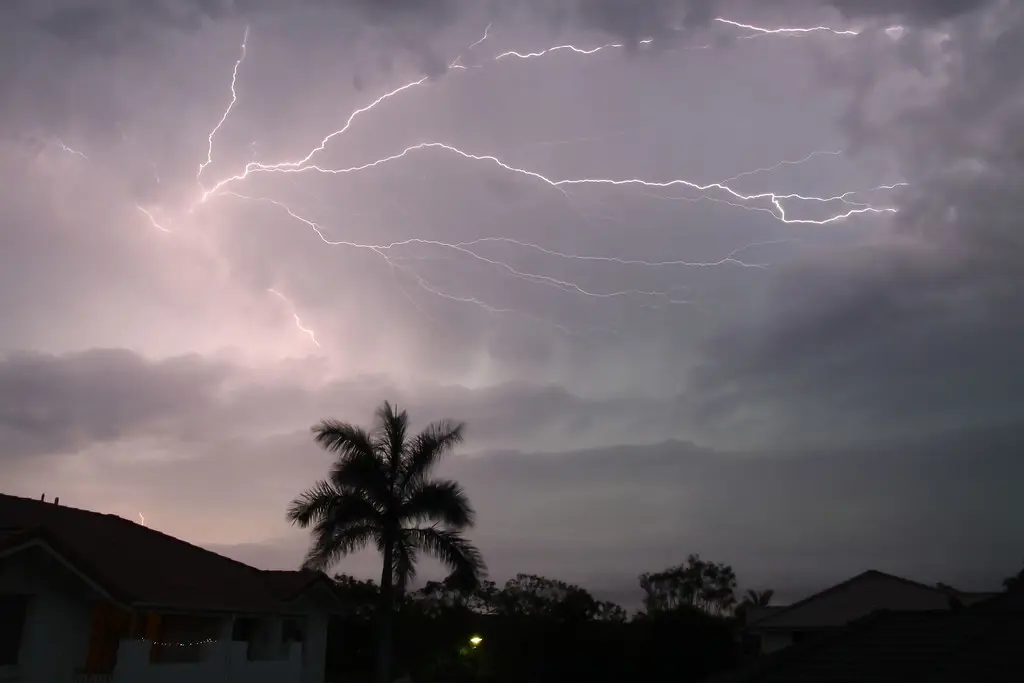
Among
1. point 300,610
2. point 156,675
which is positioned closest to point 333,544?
point 300,610

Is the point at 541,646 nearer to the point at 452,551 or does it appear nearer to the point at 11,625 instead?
the point at 452,551

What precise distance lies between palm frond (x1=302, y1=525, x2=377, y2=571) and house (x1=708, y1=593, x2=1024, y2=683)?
15.0 m

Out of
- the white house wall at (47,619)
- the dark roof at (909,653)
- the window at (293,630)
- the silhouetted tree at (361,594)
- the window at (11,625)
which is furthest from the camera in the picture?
the silhouetted tree at (361,594)

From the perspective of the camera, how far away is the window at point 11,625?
15117 mm

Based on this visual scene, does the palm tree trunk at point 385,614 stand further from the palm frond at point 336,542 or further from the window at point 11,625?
the window at point 11,625

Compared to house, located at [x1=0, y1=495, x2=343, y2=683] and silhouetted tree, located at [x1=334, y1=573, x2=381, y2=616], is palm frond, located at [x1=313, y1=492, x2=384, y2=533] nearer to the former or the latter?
house, located at [x1=0, y1=495, x2=343, y2=683]

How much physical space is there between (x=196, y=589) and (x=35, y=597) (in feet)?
13.4

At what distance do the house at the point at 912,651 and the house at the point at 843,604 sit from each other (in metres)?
23.1

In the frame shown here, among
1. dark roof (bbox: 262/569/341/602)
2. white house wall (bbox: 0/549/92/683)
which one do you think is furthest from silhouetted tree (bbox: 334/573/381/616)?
white house wall (bbox: 0/549/92/683)

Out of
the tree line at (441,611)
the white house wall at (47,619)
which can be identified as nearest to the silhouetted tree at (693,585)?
the tree line at (441,611)

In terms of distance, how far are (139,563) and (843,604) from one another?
24727 mm

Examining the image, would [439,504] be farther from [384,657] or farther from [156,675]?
[156,675]

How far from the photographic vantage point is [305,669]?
79.2ft

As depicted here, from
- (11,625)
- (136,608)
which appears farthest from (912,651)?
(11,625)
